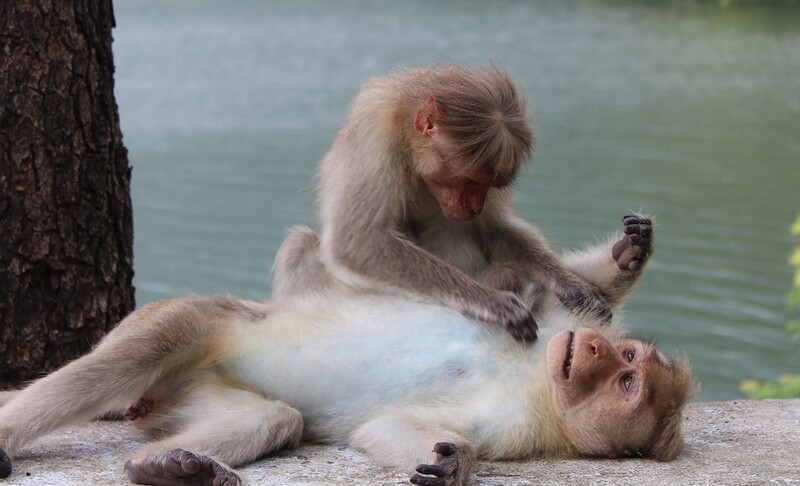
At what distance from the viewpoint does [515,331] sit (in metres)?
4.65

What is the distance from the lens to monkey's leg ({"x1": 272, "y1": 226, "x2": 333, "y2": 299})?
17.7 feet

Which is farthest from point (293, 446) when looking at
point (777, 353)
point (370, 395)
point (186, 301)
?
point (777, 353)

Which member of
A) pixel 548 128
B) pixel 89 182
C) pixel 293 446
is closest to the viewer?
pixel 293 446

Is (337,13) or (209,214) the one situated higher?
(337,13)

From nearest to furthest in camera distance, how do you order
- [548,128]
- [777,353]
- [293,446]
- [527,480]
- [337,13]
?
1. [527,480]
2. [293,446]
3. [777,353]
4. [548,128]
5. [337,13]

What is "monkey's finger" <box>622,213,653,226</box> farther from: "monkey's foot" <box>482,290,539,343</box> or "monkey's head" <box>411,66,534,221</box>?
"monkey's foot" <box>482,290,539,343</box>

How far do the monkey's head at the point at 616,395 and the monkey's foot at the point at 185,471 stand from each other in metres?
1.24

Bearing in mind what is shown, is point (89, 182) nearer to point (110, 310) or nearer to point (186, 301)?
point (110, 310)

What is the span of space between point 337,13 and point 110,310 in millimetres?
31454

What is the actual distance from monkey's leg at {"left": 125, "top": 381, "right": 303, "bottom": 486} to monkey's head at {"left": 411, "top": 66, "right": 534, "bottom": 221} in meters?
1.27

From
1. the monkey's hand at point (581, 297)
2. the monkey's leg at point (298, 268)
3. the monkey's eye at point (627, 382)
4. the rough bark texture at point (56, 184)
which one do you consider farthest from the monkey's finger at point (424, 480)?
the rough bark texture at point (56, 184)

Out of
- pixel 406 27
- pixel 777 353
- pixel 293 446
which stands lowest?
pixel 777 353

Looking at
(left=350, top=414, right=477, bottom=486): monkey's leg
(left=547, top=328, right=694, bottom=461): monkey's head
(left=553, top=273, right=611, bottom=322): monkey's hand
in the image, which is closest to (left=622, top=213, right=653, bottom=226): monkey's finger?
(left=553, top=273, right=611, bottom=322): monkey's hand

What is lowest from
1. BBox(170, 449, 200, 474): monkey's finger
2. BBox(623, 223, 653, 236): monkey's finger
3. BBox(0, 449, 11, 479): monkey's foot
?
BBox(0, 449, 11, 479): monkey's foot
